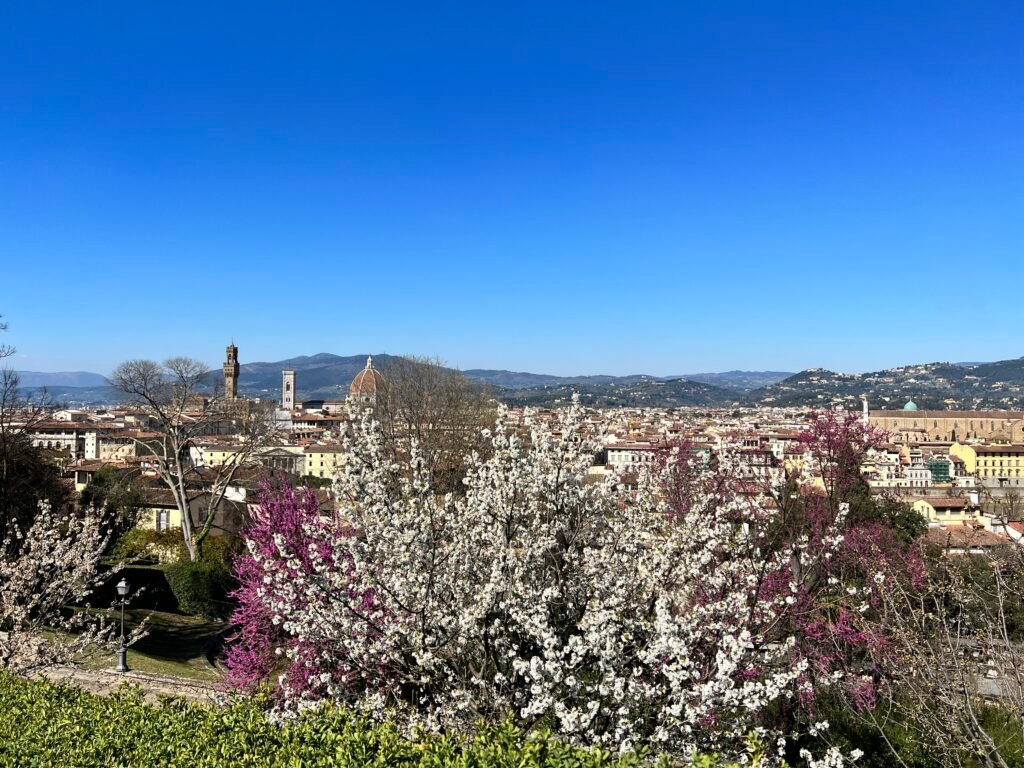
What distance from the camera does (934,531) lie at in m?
31.7

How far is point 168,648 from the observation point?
18.7 m

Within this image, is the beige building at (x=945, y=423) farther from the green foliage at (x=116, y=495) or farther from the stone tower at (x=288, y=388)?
the green foliage at (x=116, y=495)

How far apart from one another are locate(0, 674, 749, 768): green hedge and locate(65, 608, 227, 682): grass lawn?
21.8ft

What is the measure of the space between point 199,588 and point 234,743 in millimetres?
19503

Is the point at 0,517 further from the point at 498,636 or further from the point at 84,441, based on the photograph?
the point at 84,441

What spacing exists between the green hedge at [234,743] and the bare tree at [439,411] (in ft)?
60.0

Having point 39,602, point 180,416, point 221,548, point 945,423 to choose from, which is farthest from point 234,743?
point 945,423

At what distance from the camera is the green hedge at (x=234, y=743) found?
16.4 ft

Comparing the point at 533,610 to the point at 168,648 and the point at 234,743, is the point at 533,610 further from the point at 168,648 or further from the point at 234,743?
the point at 168,648

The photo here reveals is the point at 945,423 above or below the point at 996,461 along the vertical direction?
above

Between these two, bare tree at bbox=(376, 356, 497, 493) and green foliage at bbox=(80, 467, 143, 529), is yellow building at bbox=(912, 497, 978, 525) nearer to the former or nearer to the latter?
bare tree at bbox=(376, 356, 497, 493)

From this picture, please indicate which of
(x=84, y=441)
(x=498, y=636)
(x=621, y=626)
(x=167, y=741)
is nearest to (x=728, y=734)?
(x=621, y=626)

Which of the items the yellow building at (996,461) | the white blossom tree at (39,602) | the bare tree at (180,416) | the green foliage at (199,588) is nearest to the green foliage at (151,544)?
the bare tree at (180,416)

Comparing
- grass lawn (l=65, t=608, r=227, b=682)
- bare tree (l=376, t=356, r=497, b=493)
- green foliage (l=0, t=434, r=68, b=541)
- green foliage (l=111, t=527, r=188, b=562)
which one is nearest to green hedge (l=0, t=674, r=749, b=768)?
grass lawn (l=65, t=608, r=227, b=682)
